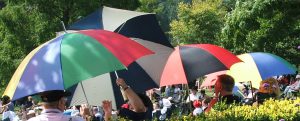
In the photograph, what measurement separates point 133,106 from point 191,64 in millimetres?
1763

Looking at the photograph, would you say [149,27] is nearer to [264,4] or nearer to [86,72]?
[86,72]

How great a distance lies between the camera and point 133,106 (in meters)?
5.84

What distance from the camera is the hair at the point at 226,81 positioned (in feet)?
21.6

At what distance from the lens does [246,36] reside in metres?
16.3

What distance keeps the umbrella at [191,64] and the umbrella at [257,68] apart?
3.53 ft

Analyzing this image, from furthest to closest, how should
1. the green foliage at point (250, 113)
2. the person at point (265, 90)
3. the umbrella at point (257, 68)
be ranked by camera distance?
the person at point (265, 90) < the umbrella at point (257, 68) < the green foliage at point (250, 113)

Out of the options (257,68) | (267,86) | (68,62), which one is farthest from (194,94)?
(68,62)

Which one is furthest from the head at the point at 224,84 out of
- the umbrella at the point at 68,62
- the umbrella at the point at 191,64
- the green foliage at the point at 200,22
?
the green foliage at the point at 200,22

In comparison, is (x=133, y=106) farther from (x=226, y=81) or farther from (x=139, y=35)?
(x=139, y=35)

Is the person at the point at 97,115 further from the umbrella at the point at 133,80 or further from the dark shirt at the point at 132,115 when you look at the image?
the dark shirt at the point at 132,115

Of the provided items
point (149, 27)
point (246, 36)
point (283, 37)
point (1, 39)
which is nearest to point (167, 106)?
point (246, 36)

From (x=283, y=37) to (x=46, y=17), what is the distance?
1375cm

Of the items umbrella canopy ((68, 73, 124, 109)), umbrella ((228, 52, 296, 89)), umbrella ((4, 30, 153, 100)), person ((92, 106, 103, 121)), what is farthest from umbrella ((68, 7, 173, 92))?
person ((92, 106, 103, 121))

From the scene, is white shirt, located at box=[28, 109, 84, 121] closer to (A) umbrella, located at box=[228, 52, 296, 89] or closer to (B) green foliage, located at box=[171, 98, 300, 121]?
(B) green foliage, located at box=[171, 98, 300, 121]
